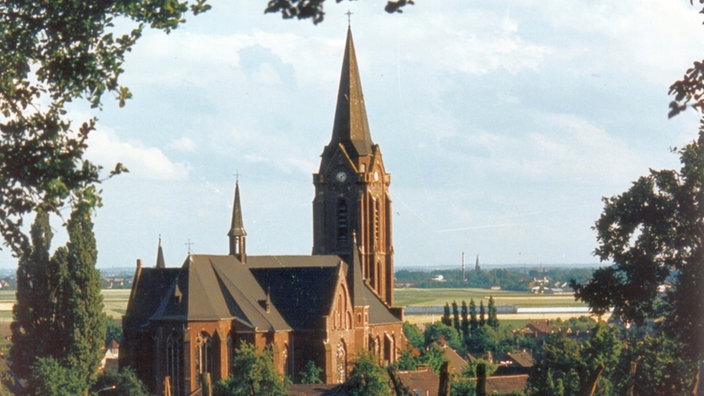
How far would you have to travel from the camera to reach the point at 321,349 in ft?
234

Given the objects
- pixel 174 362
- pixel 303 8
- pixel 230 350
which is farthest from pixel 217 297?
pixel 303 8

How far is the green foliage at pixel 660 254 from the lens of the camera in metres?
34.4

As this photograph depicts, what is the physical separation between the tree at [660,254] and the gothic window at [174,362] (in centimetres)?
3395

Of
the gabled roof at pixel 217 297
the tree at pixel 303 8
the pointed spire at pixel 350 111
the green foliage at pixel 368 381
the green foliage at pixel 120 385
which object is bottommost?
the green foliage at pixel 120 385

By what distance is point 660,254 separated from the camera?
1390 inches

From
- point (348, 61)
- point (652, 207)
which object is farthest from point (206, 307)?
point (652, 207)

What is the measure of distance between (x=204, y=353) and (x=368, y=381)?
594 inches

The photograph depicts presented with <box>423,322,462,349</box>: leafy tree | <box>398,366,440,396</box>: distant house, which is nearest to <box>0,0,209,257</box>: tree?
<box>398,366,440,396</box>: distant house

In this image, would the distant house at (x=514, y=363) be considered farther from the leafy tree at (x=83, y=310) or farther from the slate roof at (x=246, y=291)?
the leafy tree at (x=83, y=310)

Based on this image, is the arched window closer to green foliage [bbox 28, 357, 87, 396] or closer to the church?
the church

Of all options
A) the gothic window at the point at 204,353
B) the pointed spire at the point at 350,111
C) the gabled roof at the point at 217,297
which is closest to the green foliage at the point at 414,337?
the pointed spire at the point at 350,111

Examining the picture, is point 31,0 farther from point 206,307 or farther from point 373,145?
point 373,145

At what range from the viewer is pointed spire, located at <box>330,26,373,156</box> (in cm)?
8250

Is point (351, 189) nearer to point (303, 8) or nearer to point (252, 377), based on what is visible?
point (252, 377)
